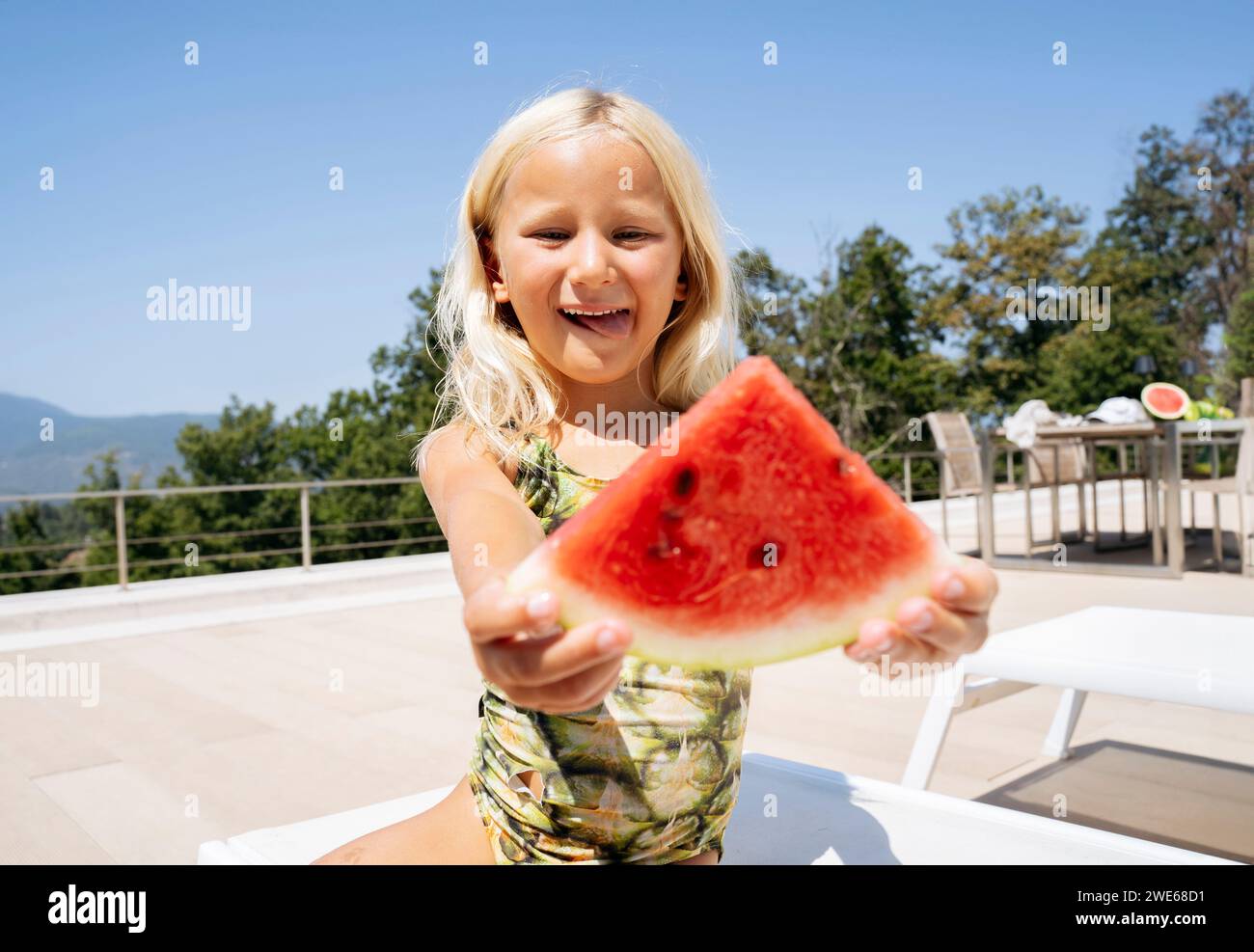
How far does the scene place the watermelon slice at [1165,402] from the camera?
28.8ft

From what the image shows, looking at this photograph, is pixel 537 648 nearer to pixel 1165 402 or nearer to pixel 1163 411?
pixel 1163 411

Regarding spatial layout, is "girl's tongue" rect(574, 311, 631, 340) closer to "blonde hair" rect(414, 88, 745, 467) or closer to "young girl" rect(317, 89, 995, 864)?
"young girl" rect(317, 89, 995, 864)

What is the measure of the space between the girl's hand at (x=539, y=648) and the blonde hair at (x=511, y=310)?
27.1 inches

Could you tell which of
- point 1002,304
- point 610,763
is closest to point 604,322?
point 610,763

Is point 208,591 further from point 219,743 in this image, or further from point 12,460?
point 12,460

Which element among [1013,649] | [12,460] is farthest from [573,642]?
[12,460]

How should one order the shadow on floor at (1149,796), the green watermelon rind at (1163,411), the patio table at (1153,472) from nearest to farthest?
the shadow on floor at (1149,796)
the patio table at (1153,472)
the green watermelon rind at (1163,411)

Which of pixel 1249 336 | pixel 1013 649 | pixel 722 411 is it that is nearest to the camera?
pixel 722 411

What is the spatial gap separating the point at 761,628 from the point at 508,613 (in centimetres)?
31

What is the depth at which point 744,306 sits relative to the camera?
207cm

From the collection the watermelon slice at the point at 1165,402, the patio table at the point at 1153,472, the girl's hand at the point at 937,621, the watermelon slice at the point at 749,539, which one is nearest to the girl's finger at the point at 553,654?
the watermelon slice at the point at 749,539

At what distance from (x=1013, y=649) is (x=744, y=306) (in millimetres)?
1772

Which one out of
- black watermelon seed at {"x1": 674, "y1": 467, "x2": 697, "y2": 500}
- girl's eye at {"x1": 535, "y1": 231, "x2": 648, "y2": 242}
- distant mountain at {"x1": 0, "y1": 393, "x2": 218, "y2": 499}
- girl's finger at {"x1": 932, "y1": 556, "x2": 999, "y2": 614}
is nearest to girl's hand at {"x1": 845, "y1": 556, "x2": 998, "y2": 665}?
girl's finger at {"x1": 932, "y1": 556, "x2": 999, "y2": 614}

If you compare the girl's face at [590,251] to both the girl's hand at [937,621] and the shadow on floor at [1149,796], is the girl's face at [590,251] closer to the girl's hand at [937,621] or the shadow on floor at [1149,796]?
the girl's hand at [937,621]
